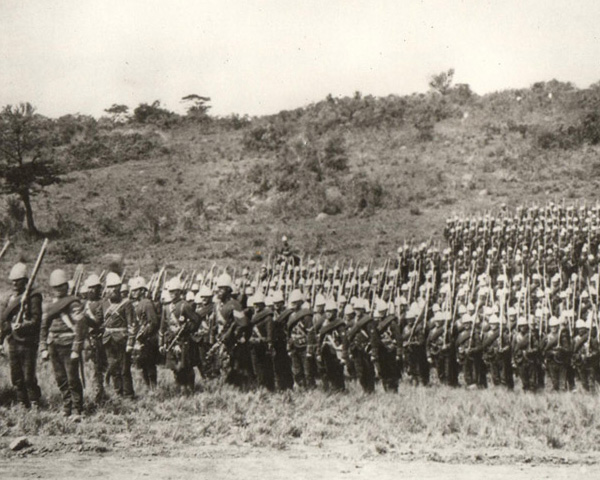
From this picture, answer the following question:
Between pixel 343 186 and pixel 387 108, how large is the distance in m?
14.2

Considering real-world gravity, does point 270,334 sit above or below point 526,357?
above

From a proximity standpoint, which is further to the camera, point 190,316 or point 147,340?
point 190,316

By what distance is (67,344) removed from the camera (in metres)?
9.77

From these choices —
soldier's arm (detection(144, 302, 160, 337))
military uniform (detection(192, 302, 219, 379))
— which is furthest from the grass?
military uniform (detection(192, 302, 219, 379))

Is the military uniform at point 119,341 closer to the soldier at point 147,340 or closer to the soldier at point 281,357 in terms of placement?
the soldier at point 147,340

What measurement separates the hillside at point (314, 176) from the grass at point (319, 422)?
15689mm

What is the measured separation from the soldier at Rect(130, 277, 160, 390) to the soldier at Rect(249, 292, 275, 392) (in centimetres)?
151

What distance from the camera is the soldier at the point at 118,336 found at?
1076 cm

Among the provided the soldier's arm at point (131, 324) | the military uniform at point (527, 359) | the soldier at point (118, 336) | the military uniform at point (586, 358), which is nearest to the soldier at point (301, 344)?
the soldier's arm at point (131, 324)

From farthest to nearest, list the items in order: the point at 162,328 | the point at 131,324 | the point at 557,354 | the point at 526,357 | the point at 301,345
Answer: the point at 162,328, the point at 526,357, the point at 557,354, the point at 301,345, the point at 131,324

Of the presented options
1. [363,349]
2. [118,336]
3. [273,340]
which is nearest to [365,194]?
[363,349]

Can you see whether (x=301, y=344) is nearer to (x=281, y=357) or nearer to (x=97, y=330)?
(x=281, y=357)

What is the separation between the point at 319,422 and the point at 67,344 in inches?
136

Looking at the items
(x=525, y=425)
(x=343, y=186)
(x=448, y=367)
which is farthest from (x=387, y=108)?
(x=525, y=425)
